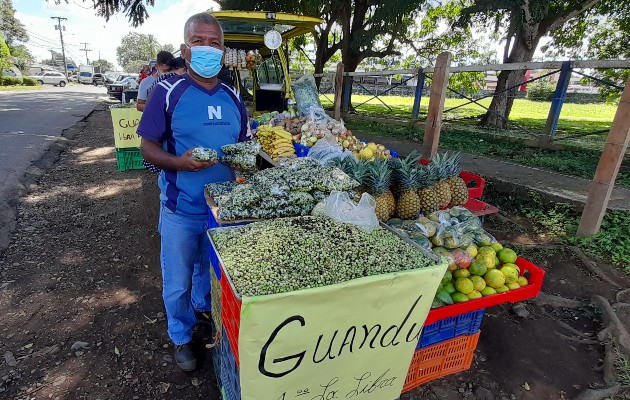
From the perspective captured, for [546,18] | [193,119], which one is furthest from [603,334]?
[546,18]

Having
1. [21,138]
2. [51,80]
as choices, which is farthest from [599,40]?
[51,80]

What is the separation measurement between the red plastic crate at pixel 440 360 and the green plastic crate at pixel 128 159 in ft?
20.9

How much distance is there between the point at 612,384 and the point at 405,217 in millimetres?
1757

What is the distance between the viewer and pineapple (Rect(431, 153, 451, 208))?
2.88 meters

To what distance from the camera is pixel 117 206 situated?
17.2ft

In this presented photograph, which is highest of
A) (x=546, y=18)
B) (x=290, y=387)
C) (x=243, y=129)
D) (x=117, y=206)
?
(x=546, y=18)

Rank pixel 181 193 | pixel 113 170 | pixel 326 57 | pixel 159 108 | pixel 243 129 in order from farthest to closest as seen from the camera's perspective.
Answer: pixel 326 57 < pixel 113 170 < pixel 243 129 < pixel 181 193 < pixel 159 108

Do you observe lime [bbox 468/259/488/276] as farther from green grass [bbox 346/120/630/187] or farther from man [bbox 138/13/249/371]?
green grass [bbox 346/120/630/187]

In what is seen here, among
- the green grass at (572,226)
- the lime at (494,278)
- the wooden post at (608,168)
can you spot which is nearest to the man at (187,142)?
the lime at (494,278)

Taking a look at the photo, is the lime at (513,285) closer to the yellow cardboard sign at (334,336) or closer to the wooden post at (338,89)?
the yellow cardboard sign at (334,336)

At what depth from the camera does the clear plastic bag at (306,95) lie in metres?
5.62

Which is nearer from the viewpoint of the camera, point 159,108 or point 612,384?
point 159,108

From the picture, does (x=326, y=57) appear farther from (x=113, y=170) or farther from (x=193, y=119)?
(x=193, y=119)

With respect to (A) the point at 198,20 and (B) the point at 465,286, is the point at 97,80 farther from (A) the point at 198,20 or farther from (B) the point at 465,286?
(B) the point at 465,286
